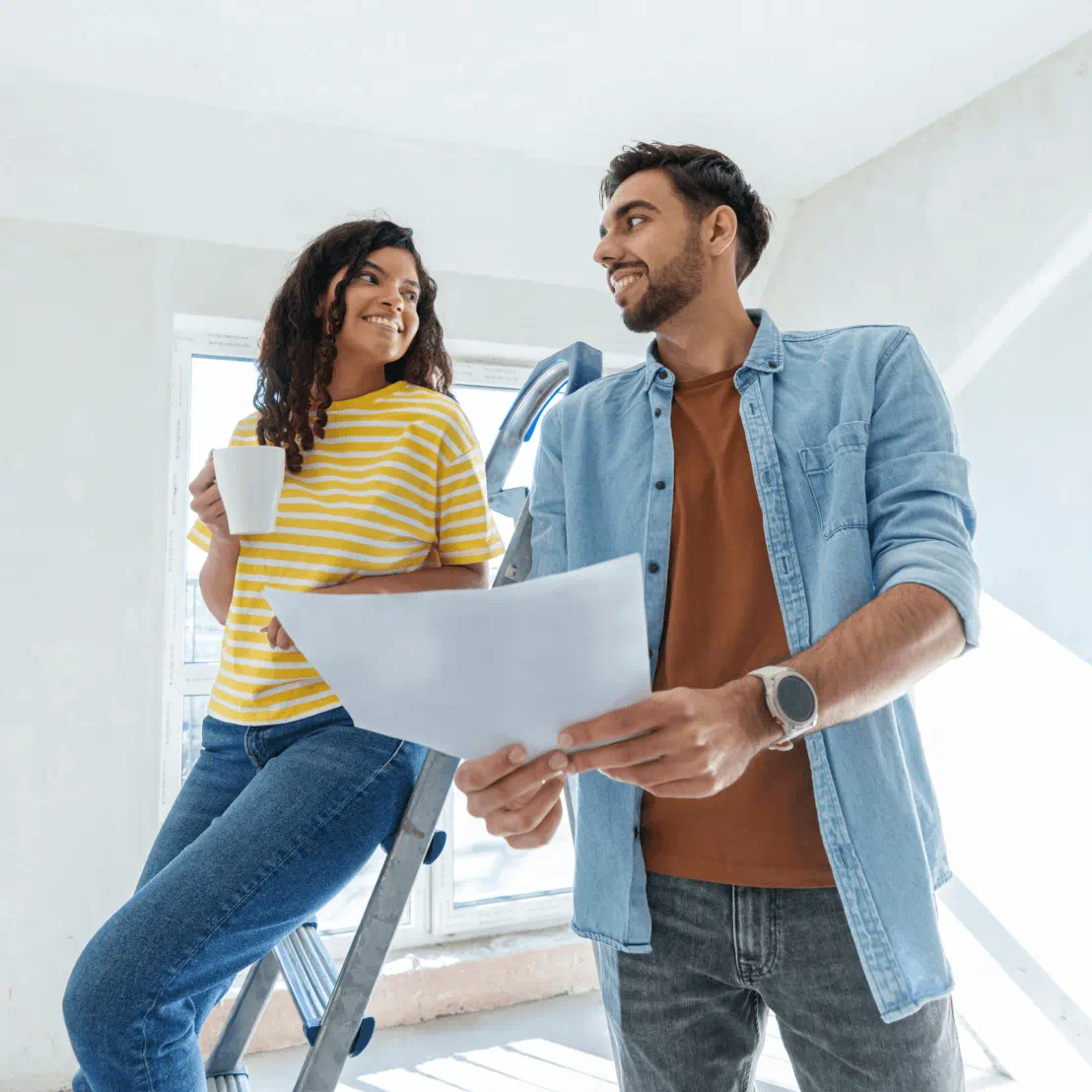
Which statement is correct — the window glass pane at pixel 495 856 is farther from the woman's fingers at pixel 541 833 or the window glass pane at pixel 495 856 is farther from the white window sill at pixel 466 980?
the woman's fingers at pixel 541 833

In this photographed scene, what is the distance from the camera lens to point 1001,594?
2029 millimetres

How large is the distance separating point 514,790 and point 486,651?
17 centimetres

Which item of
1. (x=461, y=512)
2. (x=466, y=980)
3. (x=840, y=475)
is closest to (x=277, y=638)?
(x=461, y=512)

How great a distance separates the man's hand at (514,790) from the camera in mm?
659

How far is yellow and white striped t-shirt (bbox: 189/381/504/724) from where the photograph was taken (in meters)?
1.10

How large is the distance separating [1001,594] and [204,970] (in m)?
1.81

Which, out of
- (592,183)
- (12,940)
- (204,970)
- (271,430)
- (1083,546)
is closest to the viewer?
(204,970)

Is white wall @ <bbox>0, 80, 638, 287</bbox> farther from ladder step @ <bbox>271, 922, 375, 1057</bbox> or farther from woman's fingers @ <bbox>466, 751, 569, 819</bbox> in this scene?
woman's fingers @ <bbox>466, 751, 569, 819</bbox>

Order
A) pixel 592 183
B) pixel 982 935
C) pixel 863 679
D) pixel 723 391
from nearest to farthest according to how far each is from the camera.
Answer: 1. pixel 863 679
2. pixel 723 391
3. pixel 982 935
4. pixel 592 183

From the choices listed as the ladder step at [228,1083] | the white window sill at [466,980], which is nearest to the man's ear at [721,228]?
the ladder step at [228,1083]

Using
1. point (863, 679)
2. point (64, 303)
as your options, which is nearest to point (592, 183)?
point (64, 303)

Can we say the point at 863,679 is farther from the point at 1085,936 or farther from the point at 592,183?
the point at 592,183

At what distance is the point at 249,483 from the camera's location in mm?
1020

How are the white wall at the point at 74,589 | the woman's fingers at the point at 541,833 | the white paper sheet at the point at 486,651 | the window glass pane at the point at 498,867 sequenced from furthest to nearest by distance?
the window glass pane at the point at 498,867 < the white wall at the point at 74,589 < the woman's fingers at the point at 541,833 < the white paper sheet at the point at 486,651
